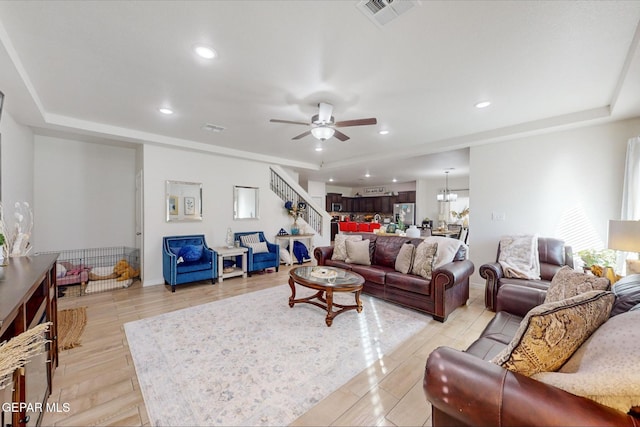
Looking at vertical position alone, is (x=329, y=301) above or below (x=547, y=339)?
below

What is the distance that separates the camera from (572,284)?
1777 mm

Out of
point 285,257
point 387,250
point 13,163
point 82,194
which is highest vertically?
point 13,163

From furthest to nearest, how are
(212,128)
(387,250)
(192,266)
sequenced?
(192,266) → (387,250) → (212,128)

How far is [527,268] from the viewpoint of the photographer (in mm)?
3277

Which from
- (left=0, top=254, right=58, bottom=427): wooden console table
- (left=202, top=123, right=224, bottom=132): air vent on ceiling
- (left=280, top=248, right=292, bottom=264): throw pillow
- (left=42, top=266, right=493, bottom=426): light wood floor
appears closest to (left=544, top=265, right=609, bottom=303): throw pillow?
(left=42, top=266, right=493, bottom=426): light wood floor

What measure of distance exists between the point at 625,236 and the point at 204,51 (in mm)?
3897

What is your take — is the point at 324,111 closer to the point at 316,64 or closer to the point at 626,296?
the point at 316,64

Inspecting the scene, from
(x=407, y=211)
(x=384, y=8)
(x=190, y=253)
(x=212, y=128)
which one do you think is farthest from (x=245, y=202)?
(x=407, y=211)

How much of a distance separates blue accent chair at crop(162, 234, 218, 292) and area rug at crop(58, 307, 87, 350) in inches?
43.1

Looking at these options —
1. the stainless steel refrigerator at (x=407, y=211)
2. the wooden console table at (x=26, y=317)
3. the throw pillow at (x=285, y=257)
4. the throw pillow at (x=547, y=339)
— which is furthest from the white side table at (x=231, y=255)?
the stainless steel refrigerator at (x=407, y=211)

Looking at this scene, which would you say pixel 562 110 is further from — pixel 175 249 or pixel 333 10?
pixel 175 249

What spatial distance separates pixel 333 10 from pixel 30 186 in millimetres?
5215

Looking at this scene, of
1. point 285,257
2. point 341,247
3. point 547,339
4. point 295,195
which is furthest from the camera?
point 295,195

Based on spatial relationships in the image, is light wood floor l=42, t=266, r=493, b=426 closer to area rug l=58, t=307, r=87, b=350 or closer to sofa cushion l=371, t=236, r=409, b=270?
area rug l=58, t=307, r=87, b=350
